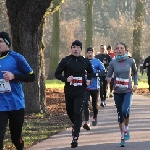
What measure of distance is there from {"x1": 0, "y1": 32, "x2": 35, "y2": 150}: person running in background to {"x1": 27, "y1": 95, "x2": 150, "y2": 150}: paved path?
6.27 feet

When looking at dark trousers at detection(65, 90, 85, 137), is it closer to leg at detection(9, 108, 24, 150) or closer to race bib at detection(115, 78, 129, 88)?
race bib at detection(115, 78, 129, 88)

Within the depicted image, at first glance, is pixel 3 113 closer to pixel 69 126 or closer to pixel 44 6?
pixel 69 126

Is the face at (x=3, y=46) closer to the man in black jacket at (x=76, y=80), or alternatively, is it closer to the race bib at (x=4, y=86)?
the race bib at (x=4, y=86)

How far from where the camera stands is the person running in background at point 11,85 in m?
7.19

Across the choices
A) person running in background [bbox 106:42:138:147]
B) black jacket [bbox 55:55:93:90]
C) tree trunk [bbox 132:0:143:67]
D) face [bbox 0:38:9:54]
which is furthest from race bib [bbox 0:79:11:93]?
tree trunk [bbox 132:0:143:67]

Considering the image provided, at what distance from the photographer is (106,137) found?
34.6ft

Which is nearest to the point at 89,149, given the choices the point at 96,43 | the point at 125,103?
the point at 125,103

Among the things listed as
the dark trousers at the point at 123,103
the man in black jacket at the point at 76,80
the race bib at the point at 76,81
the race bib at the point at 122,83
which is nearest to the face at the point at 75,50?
the man in black jacket at the point at 76,80

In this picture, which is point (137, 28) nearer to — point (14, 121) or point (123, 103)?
point (123, 103)

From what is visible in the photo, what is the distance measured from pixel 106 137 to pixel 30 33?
430 cm

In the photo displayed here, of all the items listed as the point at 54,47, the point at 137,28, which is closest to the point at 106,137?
the point at 54,47

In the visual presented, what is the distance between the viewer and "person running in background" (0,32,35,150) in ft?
23.6

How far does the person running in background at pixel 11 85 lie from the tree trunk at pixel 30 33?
6164 millimetres

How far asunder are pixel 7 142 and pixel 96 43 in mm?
59894
